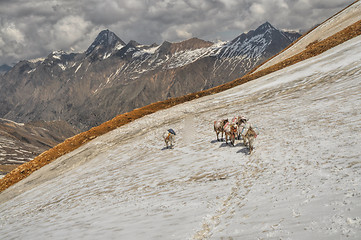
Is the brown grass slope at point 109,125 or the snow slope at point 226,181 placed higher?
the brown grass slope at point 109,125

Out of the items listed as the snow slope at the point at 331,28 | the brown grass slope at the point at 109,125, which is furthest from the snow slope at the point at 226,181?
the snow slope at the point at 331,28

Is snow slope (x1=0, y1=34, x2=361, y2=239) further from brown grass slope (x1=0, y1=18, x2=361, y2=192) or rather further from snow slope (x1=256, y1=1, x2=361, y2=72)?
snow slope (x1=256, y1=1, x2=361, y2=72)

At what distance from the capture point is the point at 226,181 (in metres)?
13.4

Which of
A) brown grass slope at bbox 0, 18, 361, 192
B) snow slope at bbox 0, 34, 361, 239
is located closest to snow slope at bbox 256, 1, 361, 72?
brown grass slope at bbox 0, 18, 361, 192

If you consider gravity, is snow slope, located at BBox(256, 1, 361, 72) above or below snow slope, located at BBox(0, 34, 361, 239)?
→ above

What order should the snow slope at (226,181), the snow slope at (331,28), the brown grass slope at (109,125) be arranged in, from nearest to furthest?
the snow slope at (226,181) < the brown grass slope at (109,125) < the snow slope at (331,28)

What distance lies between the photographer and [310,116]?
20.4 m

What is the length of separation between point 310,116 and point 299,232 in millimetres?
15810

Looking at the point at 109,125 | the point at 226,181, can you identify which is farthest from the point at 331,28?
the point at 226,181

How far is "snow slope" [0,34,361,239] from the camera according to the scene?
8.36 metres

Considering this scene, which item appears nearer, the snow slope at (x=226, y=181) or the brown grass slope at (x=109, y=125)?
the snow slope at (x=226, y=181)

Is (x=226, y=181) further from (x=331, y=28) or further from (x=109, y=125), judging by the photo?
(x=331, y=28)

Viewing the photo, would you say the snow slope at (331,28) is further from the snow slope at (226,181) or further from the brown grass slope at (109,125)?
the snow slope at (226,181)

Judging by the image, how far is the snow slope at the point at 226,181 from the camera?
8.36m
